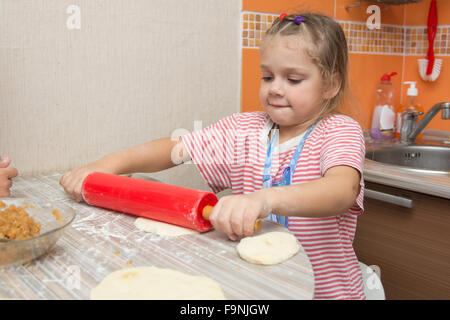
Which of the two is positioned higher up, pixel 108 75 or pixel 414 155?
pixel 108 75

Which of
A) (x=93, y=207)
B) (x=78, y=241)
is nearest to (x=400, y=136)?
(x=93, y=207)

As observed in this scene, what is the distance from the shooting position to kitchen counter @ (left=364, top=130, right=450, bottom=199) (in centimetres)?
120

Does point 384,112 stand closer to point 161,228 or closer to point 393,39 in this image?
point 393,39

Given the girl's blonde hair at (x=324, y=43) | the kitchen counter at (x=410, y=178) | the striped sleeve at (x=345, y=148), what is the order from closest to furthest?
the striped sleeve at (x=345, y=148)
the girl's blonde hair at (x=324, y=43)
the kitchen counter at (x=410, y=178)

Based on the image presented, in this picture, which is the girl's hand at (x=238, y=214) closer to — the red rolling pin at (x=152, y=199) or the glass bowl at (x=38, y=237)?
the red rolling pin at (x=152, y=199)

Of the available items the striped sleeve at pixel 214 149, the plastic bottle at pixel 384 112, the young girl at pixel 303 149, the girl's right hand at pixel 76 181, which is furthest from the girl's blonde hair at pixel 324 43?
the plastic bottle at pixel 384 112

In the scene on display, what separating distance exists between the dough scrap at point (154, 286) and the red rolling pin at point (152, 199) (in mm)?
158

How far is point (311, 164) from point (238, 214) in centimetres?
36

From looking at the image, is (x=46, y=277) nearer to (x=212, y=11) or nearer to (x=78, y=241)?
(x=78, y=241)

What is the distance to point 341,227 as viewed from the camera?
992 millimetres

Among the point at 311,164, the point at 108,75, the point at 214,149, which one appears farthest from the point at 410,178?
the point at 108,75

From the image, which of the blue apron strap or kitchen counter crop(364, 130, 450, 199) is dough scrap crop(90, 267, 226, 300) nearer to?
the blue apron strap

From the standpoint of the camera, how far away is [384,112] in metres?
1.87

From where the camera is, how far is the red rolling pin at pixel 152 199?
74 cm
